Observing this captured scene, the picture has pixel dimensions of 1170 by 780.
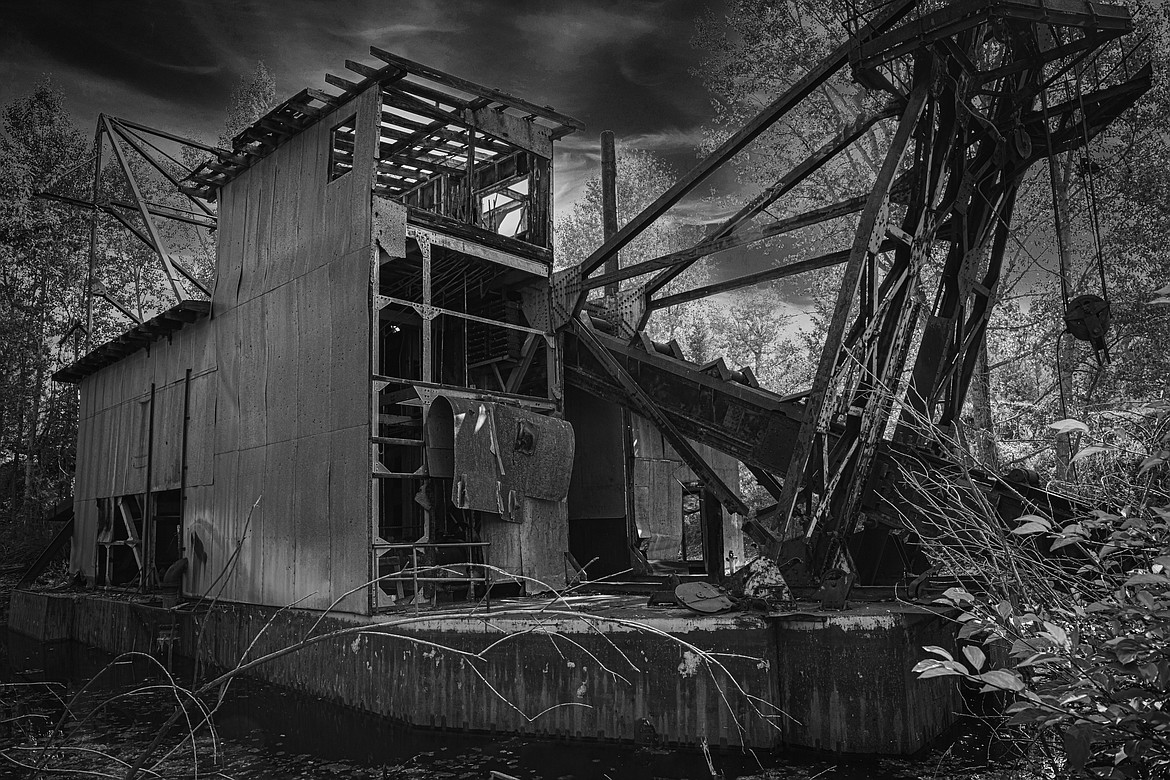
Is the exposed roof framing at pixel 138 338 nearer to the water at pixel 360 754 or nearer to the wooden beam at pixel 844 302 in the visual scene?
the water at pixel 360 754

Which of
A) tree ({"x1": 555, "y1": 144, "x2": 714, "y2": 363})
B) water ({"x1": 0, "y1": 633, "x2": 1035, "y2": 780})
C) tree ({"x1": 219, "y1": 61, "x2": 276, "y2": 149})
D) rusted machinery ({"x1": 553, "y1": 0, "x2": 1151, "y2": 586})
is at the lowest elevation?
water ({"x1": 0, "y1": 633, "x2": 1035, "y2": 780})

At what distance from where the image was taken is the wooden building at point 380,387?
10.8 m

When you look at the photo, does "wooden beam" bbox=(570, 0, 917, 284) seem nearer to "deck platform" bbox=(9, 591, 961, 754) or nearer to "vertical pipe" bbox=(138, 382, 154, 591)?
"deck platform" bbox=(9, 591, 961, 754)

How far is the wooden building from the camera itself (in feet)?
35.3

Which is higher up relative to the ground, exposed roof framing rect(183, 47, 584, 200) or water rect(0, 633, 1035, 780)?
exposed roof framing rect(183, 47, 584, 200)

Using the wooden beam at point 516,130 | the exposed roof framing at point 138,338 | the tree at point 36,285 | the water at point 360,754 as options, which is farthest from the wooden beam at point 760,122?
the tree at point 36,285

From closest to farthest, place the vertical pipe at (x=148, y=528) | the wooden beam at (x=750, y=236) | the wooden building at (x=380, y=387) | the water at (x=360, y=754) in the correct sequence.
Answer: the water at (x=360, y=754), the wooden beam at (x=750, y=236), the wooden building at (x=380, y=387), the vertical pipe at (x=148, y=528)

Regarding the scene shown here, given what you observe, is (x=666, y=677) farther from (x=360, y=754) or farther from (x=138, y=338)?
(x=138, y=338)

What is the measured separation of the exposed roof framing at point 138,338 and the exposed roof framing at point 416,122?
2.40m

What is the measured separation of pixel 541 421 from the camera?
11422 mm

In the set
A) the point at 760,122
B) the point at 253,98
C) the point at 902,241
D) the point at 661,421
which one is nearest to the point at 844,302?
the point at 902,241

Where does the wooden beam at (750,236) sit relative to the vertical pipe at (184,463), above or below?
above

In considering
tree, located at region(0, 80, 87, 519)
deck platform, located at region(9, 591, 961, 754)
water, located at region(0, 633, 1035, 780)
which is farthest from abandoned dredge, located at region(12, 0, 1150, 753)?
tree, located at region(0, 80, 87, 519)

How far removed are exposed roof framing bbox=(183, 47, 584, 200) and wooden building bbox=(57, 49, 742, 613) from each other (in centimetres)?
4
